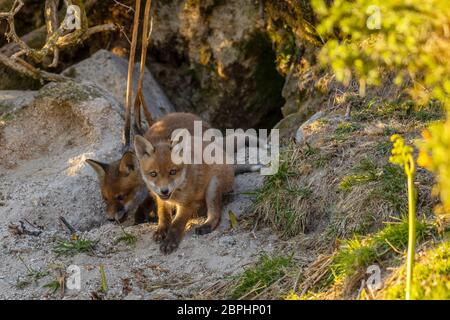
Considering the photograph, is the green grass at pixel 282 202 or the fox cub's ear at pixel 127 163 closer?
the green grass at pixel 282 202

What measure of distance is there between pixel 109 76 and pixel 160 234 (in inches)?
120

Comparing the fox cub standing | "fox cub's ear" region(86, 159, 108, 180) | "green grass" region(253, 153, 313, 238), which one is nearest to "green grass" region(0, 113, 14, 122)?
"fox cub's ear" region(86, 159, 108, 180)

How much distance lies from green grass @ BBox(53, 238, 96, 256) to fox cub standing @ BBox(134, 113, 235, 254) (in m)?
0.56

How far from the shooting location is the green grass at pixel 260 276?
4.73 metres

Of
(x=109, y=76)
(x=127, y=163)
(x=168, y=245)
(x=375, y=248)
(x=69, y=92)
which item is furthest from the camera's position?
(x=109, y=76)

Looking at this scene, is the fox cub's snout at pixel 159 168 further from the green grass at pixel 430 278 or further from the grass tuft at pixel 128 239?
the green grass at pixel 430 278

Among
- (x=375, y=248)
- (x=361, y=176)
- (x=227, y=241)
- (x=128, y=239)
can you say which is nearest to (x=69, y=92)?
(x=128, y=239)

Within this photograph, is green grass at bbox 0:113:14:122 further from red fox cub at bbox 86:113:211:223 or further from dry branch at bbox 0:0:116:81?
red fox cub at bbox 86:113:211:223

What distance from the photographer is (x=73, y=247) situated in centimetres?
561

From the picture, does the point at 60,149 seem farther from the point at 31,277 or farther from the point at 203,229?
the point at 31,277

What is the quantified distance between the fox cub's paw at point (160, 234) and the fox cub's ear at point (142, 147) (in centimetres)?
65

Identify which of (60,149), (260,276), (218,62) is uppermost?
(218,62)

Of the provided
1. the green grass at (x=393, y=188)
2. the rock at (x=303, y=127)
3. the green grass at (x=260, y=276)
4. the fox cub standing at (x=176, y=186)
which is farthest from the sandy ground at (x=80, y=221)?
the green grass at (x=393, y=188)

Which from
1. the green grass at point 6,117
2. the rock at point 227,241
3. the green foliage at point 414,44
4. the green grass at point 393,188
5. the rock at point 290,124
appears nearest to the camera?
the green foliage at point 414,44
